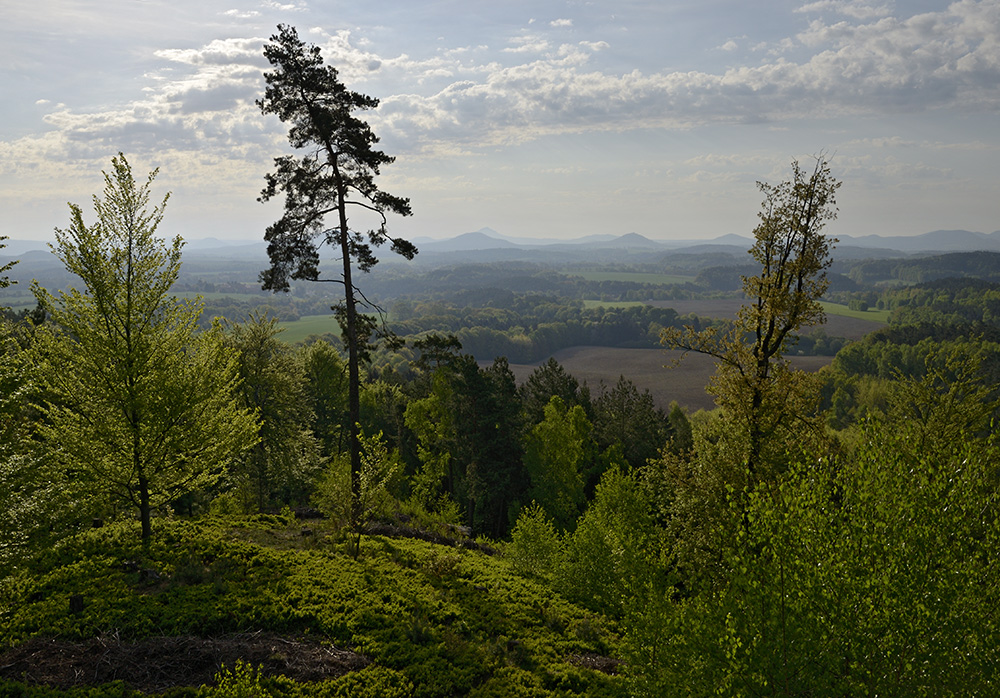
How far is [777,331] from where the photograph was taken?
1773 centimetres

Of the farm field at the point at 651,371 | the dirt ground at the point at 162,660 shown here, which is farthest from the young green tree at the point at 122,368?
the farm field at the point at 651,371

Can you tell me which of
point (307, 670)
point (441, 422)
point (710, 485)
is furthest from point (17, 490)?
point (441, 422)

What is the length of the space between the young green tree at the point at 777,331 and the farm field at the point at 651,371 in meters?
95.7

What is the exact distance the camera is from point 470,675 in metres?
12.8

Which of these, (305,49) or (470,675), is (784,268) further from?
(305,49)

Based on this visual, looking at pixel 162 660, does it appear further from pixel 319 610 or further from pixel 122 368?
pixel 122 368

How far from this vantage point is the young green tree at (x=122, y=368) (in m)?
14.5

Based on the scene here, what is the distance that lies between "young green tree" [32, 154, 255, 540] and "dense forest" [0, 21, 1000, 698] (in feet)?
0.24

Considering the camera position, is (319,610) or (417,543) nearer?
(319,610)

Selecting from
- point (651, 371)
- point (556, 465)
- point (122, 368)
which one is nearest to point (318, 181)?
point (122, 368)

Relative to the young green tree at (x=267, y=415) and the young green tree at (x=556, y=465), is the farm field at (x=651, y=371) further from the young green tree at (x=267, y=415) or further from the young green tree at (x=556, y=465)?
the young green tree at (x=267, y=415)

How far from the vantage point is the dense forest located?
8664mm

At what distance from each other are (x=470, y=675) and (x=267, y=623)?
207 inches

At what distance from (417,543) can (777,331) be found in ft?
56.8
